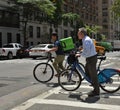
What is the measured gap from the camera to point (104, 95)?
10281 millimetres

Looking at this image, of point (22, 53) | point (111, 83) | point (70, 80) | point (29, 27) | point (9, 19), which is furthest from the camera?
point (29, 27)

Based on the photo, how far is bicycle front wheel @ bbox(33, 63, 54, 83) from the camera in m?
13.3

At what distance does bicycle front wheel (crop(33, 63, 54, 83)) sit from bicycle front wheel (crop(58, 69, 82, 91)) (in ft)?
6.86

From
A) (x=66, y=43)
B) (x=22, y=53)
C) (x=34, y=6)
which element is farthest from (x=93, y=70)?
(x=34, y=6)

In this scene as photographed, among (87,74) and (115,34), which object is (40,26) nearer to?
(87,74)

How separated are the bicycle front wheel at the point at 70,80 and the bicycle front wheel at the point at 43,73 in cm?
209

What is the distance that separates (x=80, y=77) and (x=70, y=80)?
40 cm

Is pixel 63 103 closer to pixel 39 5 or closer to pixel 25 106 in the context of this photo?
pixel 25 106

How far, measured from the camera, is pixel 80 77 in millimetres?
10875

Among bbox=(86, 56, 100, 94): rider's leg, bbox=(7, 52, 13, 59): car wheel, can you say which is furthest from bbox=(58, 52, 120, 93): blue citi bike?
bbox=(7, 52, 13, 59): car wheel

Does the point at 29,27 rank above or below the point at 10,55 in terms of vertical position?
above

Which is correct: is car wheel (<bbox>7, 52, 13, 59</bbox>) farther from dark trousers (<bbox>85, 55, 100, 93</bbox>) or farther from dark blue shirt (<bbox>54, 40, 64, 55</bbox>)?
dark trousers (<bbox>85, 55, 100, 93</bbox>)

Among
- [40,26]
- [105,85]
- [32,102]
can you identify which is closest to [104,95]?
[105,85]

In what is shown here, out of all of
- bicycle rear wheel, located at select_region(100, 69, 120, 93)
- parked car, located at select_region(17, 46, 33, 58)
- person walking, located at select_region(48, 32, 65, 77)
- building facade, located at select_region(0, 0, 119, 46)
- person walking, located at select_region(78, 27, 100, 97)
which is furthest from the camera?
building facade, located at select_region(0, 0, 119, 46)
